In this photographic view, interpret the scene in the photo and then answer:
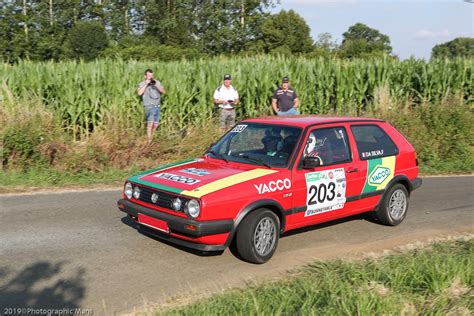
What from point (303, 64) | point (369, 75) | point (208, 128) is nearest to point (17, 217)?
point (208, 128)

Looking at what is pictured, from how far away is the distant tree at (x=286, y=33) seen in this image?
186 feet

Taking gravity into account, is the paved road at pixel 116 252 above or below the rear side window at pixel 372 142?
below

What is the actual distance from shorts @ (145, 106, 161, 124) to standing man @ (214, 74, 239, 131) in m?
1.57

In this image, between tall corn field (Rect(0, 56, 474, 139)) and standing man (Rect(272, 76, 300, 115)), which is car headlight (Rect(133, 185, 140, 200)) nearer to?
tall corn field (Rect(0, 56, 474, 139))

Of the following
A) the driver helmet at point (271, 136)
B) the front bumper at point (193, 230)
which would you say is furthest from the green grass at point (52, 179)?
the front bumper at point (193, 230)

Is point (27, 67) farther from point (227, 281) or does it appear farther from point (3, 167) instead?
point (227, 281)

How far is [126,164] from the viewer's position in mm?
11461

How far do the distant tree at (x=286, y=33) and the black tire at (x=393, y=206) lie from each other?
4889 cm

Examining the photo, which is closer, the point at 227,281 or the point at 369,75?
the point at 227,281

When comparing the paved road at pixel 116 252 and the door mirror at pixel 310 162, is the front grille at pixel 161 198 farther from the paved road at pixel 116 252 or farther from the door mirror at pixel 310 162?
the door mirror at pixel 310 162

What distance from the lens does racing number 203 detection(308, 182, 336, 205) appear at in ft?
21.1

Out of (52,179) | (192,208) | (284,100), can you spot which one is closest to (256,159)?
(192,208)

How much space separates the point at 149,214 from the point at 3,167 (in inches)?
238

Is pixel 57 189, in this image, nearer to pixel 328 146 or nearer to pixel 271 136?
pixel 271 136
